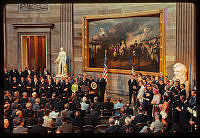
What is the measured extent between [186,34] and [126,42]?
4710 mm

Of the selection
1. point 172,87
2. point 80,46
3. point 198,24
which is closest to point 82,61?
point 80,46

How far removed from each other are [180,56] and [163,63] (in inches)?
53.8

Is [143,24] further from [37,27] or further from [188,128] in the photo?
[188,128]

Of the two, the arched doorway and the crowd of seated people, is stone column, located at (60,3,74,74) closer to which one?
the arched doorway

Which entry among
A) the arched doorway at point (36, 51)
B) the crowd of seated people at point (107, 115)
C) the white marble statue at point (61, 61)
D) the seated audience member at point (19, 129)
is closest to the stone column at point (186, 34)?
the crowd of seated people at point (107, 115)

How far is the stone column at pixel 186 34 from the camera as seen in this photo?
15508 millimetres

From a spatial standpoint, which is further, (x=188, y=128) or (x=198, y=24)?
(x=188, y=128)

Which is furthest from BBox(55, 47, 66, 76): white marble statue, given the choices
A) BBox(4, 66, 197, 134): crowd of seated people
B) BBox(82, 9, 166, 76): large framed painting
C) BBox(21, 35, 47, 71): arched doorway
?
BBox(4, 66, 197, 134): crowd of seated people

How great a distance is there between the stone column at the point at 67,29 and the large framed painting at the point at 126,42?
106cm

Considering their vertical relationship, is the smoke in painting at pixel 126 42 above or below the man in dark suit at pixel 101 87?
above

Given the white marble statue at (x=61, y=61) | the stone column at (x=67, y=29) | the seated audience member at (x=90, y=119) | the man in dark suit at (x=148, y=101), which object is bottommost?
the seated audience member at (x=90, y=119)

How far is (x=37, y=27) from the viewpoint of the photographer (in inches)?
882

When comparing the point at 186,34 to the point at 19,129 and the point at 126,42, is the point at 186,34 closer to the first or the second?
the point at 126,42

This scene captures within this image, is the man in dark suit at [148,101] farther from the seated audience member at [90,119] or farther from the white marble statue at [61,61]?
the white marble statue at [61,61]
